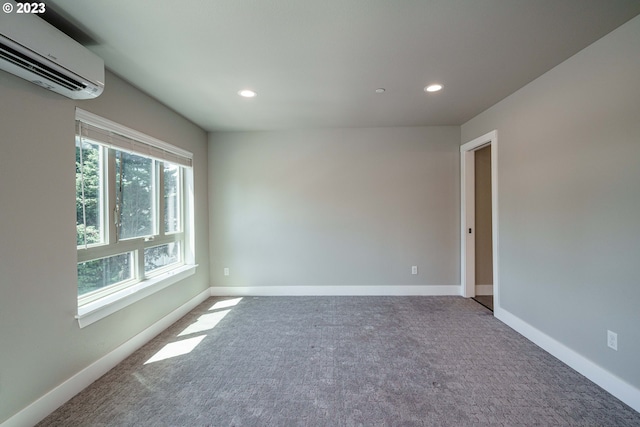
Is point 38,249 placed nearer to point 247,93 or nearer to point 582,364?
point 247,93

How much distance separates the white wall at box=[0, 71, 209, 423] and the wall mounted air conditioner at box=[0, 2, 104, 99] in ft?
0.42

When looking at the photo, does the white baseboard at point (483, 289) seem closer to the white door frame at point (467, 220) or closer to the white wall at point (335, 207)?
the white door frame at point (467, 220)

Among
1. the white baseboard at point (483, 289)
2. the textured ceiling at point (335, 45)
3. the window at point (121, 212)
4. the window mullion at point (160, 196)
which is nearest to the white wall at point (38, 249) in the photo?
the window at point (121, 212)

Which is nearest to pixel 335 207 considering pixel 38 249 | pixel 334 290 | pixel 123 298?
pixel 334 290

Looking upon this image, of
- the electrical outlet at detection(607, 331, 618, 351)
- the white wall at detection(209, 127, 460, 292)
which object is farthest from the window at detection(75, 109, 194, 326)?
the electrical outlet at detection(607, 331, 618, 351)

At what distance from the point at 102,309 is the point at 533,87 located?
428 centimetres

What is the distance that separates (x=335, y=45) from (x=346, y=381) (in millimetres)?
2478

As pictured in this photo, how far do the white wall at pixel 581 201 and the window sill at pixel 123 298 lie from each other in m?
3.80

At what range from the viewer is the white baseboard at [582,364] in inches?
65.7

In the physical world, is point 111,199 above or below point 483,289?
above

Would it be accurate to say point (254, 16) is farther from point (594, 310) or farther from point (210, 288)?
point (210, 288)

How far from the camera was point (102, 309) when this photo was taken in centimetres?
203

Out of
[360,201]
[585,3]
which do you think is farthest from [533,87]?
[360,201]

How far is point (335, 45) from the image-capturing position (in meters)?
1.80
